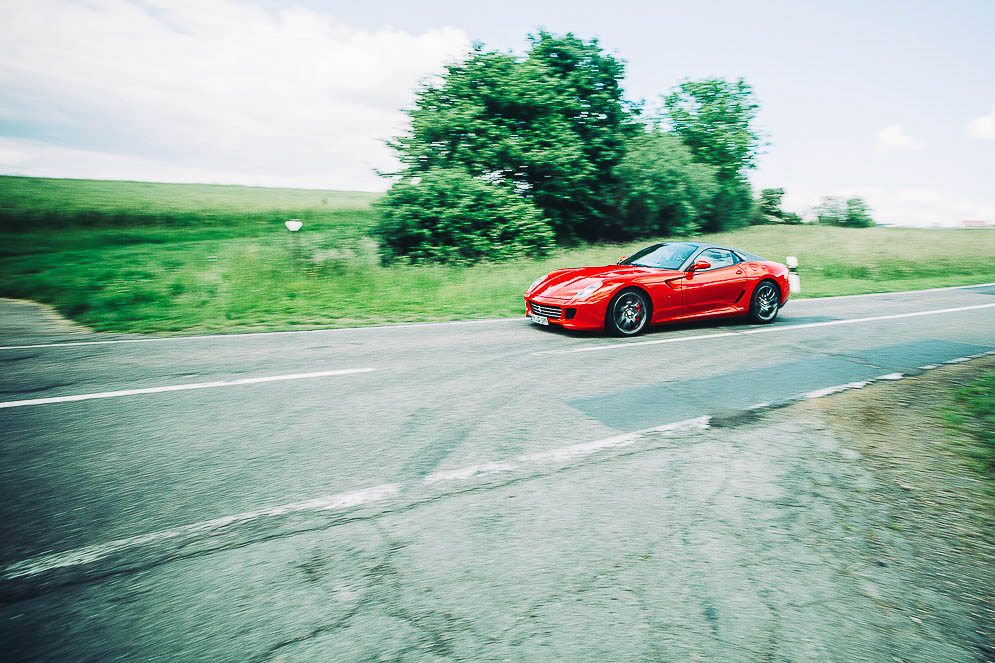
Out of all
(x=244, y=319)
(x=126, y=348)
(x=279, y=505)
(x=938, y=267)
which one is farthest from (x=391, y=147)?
(x=938, y=267)

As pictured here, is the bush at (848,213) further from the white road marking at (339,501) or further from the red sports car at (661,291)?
the white road marking at (339,501)

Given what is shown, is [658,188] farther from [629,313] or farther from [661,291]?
[629,313]

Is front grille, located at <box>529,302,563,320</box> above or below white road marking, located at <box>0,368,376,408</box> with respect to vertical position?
above

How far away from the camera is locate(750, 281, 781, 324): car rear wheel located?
948cm

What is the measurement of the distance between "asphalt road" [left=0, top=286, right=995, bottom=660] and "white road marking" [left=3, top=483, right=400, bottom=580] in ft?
0.04

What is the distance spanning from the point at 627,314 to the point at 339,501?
6144mm

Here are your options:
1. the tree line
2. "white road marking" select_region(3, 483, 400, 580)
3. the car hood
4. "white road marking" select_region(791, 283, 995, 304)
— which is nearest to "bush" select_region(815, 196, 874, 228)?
the tree line

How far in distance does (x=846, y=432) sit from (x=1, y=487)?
544cm

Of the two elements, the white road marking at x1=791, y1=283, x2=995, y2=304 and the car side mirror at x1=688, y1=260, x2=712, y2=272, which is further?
the white road marking at x1=791, y1=283, x2=995, y2=304

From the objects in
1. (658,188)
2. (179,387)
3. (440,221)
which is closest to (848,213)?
(658,188)

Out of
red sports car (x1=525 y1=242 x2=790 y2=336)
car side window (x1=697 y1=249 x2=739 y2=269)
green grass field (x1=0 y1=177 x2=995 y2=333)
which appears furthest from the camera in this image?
green grass field (x1=0 y1=177 x2=995 y2=333)

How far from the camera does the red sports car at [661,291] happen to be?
321 inches

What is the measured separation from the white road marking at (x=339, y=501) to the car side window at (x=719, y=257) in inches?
207

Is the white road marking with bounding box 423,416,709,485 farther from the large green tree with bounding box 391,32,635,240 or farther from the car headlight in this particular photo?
the large green tree with bounding box 391,32,635,240
